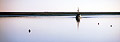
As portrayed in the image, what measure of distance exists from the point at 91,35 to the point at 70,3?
41 cm

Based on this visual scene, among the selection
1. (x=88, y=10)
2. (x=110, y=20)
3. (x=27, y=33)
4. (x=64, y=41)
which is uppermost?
(x=88, y=10)

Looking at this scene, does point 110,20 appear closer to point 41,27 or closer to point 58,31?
point 58,31

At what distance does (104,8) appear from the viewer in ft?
4.76

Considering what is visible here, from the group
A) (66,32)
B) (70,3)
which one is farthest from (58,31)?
(70,3)

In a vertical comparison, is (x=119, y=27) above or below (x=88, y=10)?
below

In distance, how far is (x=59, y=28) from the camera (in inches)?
58.2

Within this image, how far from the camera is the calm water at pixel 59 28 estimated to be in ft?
4.81

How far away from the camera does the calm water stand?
1.46 m

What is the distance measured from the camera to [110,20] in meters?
1.47

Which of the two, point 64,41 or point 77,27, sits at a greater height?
point 77,27

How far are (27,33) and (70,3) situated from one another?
1.82ft

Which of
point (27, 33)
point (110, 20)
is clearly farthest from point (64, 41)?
point (110, 20)

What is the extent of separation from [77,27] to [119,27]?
1.49 feet

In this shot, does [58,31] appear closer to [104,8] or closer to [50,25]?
[50,25]
